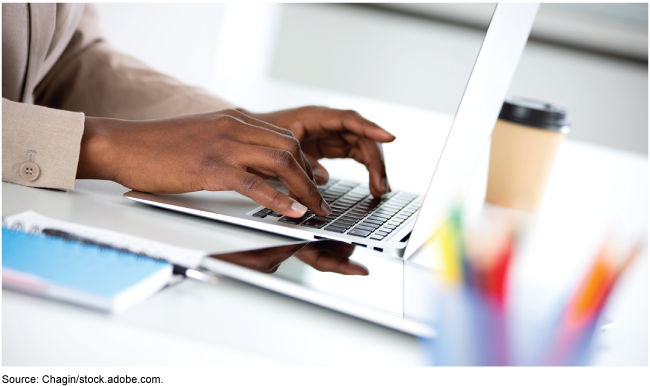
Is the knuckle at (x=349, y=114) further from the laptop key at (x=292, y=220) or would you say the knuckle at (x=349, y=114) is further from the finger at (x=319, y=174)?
the laptop key at (x=292, y=220)

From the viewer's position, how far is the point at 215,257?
37cm

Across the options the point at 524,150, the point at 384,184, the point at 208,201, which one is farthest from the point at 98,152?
the point at 524,150

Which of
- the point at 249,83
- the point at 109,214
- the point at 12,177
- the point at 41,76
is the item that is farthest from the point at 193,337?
the point at 249,83

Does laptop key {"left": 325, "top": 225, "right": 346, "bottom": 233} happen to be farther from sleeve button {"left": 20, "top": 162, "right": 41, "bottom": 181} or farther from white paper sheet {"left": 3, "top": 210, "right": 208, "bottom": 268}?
sleeve button {"left": 20, "top": 162, "right": 41, "bottom": 181}

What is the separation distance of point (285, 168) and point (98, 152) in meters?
0.19

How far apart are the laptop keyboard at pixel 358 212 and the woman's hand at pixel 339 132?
0.12ft

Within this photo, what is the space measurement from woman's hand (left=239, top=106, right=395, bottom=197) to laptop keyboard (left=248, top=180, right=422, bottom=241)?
0.12 feet

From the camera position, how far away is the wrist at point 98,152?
0.53 m

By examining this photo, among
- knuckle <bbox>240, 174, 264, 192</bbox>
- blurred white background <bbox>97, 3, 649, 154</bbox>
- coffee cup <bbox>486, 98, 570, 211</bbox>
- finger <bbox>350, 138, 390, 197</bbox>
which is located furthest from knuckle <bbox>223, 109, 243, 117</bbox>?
blurred white background <bbox>97, 3, 649, 154</bbox>

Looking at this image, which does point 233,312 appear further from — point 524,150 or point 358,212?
point 524,150

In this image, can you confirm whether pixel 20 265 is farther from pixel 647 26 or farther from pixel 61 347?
pixel 647 26

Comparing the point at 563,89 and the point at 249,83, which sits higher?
the point at 563,89

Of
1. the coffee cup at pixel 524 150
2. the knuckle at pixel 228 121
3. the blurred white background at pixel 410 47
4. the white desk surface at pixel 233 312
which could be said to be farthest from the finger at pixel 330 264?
the blurred white background at pixel 410 47

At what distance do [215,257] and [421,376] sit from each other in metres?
0.16
